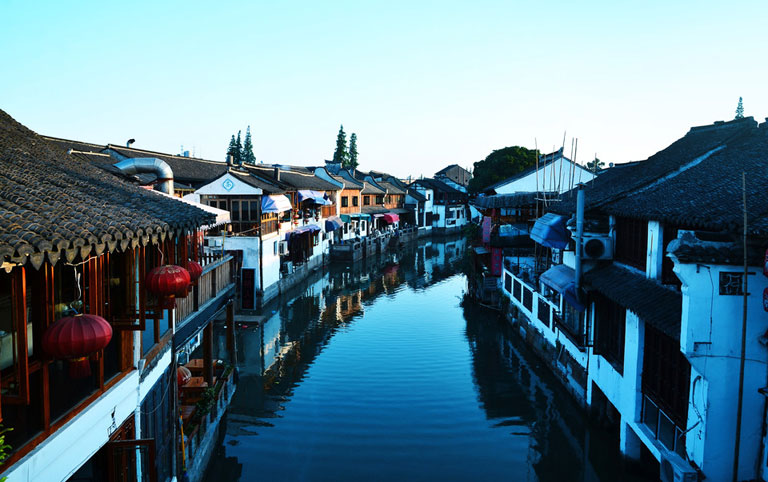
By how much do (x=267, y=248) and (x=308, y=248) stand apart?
9772 mm

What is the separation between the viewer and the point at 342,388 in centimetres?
1908

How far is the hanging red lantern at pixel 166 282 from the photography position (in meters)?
8.12

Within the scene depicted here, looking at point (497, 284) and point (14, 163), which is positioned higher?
point (14, 163)

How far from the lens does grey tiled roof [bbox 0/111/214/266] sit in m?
4.89

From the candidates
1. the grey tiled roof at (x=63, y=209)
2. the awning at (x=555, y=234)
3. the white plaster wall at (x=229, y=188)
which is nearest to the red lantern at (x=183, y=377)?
the grey tiled roof at (x=63, y=209)

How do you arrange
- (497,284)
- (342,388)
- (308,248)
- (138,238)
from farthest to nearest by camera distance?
(308,248) < (497,284) < (342,388) < (138,238)

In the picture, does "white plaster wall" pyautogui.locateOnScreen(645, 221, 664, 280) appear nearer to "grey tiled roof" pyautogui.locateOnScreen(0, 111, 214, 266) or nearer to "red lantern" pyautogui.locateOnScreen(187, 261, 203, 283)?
"grey tiled roof" pyautogui.locateOnScreen(0, 111, 214, 266)

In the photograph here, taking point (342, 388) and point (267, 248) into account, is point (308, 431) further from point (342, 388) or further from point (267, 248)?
point (267, 248)

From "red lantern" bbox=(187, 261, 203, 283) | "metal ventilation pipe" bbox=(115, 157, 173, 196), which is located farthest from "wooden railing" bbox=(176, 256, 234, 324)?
"metal ventilation pipe" bbox=(115, 157, 173, 196)

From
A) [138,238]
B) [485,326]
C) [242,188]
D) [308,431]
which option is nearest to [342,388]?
[308,431]

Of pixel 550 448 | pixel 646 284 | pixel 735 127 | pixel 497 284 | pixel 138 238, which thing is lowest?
pixel 550 448

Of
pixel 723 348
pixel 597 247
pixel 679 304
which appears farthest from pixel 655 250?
pixel 723 348

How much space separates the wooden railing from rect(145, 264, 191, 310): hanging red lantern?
3111 mm

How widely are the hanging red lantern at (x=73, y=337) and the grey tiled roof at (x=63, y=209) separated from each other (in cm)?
77
